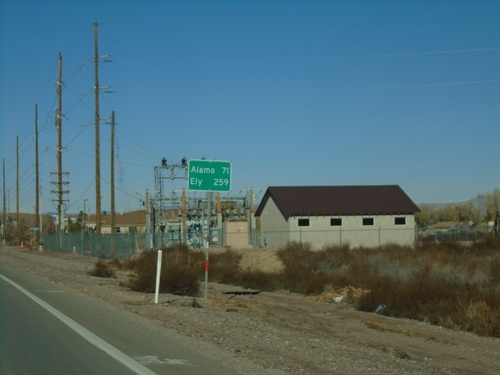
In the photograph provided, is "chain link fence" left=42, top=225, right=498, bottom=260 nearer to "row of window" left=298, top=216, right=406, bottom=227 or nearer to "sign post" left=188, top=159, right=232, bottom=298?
"row of window" left=298, top=216, right=406, bottom=227

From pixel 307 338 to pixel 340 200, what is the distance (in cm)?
4332

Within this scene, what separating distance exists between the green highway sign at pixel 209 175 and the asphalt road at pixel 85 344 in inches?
180

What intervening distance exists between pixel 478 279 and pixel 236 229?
142 ft

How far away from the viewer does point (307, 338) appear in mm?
14539

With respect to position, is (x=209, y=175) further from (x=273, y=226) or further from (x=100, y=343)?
(x=273, y=226)

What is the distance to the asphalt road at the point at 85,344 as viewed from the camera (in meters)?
10.0

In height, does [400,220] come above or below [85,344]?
above

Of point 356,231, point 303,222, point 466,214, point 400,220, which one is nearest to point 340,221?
point 356,231

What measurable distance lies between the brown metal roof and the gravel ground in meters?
31.7

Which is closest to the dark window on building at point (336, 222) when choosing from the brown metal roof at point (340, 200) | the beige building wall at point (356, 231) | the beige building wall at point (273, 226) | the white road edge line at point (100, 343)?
the beige building wall at point (356, 231)

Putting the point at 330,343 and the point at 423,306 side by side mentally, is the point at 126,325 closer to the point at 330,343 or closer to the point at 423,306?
the point at 330,343

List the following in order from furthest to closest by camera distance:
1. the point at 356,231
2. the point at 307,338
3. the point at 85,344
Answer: the point at 356,231
the point at 307,338
the point at 85,344

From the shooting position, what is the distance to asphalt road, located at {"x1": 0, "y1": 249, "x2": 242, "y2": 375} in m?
10.0

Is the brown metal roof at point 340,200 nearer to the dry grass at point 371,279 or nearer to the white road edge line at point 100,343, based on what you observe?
the dry grass at point 371,279
